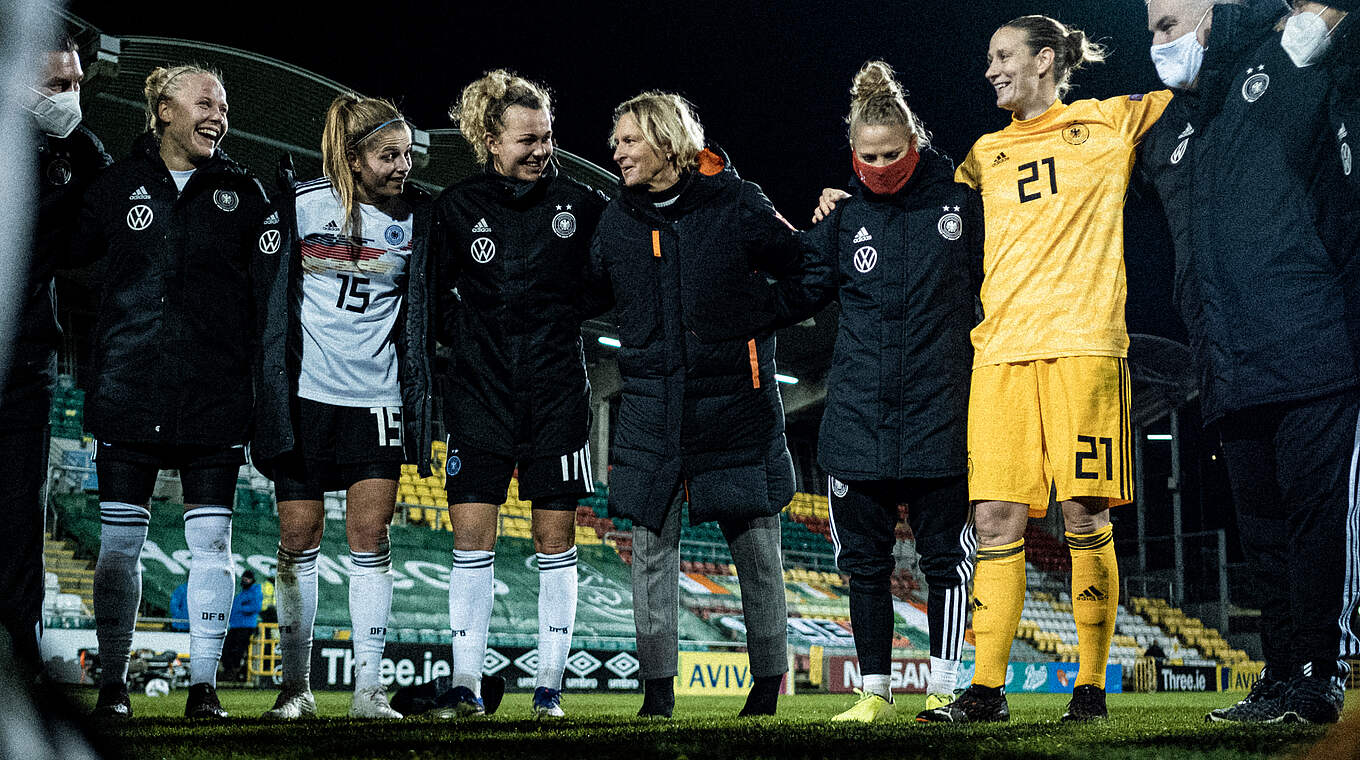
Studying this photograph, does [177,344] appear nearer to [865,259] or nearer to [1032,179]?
[865,259]

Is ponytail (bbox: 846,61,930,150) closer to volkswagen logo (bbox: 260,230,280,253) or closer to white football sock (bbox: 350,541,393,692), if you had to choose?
volkswagen logo (bbox: 260,230,280,253)

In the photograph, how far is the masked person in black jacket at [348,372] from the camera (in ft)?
12.5

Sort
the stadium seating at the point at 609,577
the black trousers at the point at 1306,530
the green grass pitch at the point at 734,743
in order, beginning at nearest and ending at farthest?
the green grass pitch at the point at 734,743 → the black trousers at the point at 1306,530 → the stadium seating at the point at 609,577

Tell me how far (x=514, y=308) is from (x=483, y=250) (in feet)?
0.83

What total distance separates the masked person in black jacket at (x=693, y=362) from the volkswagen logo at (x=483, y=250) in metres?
0.40

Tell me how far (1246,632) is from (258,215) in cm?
2410

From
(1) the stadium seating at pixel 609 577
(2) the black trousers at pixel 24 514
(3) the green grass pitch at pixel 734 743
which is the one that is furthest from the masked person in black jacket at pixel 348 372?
(1) the stadium seating at pixel 609 577

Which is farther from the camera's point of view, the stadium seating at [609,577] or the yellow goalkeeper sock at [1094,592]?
the stadium seating at [609,577]

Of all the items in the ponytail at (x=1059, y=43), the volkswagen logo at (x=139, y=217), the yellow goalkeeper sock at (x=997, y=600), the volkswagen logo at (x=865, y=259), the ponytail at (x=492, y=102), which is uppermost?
the ponytail at (x=1059, y=43)

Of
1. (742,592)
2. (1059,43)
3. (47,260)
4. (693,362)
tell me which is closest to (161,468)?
(47,260)

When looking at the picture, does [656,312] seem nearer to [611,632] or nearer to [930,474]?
[930,474]

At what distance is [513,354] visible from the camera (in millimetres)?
3961

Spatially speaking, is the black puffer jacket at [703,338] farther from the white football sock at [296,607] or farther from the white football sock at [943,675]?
the white football sock at [296,607]

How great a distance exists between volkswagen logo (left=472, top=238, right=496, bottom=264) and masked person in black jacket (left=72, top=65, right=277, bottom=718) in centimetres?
73
